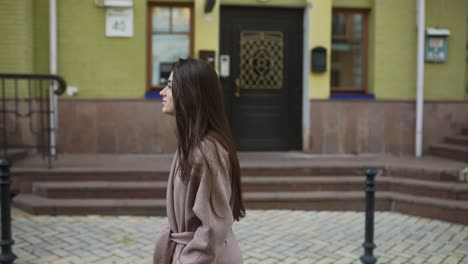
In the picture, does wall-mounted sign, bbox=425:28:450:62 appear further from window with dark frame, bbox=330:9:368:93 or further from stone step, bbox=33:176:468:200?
stone step, bbox=33:176:468:200

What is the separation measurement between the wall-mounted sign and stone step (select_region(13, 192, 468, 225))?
338 centimetres

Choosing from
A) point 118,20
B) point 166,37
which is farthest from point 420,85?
point 118,20

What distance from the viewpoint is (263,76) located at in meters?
9.09

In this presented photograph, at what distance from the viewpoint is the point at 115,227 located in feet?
19.0

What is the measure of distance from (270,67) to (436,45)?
3.10m

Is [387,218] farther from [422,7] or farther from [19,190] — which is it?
[19,190]

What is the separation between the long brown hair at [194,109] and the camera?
2.01 metres

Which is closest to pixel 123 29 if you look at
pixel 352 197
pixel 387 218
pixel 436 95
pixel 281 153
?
pixel 281 153

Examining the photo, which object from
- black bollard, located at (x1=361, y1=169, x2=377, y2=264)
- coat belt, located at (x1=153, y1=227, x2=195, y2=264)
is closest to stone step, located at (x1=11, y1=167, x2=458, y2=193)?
black bollard, located at (x1=361, y1=169, x2=377, y2=264)

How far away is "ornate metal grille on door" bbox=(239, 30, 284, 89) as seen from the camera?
8.97 m

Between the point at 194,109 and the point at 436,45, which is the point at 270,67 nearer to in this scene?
the point at 436,45

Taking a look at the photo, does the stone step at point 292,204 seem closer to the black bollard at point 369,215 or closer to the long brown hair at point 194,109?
the black bollard at point 369,215

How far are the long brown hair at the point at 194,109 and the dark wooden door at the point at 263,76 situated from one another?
690 cm

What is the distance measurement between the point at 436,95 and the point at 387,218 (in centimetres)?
376
